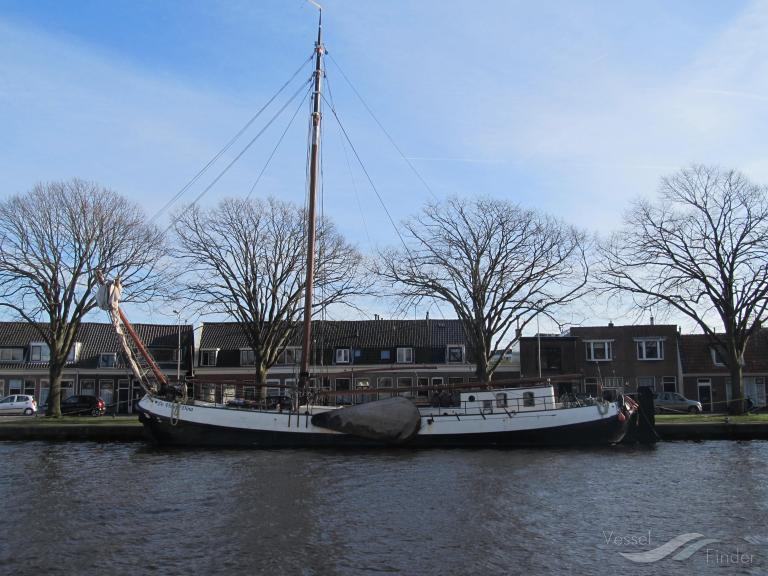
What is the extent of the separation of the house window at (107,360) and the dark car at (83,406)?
8164 mm

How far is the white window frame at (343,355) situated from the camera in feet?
196

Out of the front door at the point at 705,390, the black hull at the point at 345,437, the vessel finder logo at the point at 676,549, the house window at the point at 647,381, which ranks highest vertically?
the house window at the point at 647,381

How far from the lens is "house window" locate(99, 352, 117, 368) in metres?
59.6

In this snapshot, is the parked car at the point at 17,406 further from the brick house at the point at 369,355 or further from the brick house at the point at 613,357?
the brick house at the point at 613,357

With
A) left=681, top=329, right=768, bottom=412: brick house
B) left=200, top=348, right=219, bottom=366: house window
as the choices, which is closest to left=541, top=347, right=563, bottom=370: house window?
left=681, top=329, right=768, bottom=412: brick house

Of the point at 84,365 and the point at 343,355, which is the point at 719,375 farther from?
the point at 84,365

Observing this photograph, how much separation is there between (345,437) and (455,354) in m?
28.2

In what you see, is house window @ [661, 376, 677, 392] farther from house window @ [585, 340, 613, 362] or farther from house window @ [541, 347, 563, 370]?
house window @ [541, 347, 563, 370]

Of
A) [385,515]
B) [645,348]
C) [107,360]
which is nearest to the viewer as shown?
[385,515]

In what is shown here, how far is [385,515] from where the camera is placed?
17156mm

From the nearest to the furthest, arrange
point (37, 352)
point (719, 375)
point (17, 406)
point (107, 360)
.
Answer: point (17, 406) < point (719, 375) < point (37, 352) < point (107, 360)

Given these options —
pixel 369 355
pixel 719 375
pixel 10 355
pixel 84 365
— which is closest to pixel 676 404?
pixel 719 375

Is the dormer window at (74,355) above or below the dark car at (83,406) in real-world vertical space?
above

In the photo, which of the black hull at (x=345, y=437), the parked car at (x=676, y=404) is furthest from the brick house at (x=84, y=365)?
the parked car at (x=676, y=404)
